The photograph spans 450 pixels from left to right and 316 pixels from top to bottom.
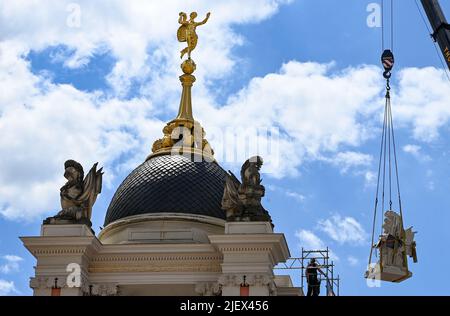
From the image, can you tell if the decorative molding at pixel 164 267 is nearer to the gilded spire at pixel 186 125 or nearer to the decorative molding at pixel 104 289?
the decorative molding at pixel 104 289

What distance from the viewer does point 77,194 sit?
41656mm

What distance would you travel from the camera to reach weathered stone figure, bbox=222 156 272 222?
40625mm

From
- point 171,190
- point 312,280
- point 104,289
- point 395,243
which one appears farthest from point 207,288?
point 395,243

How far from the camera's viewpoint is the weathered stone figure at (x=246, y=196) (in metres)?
40.6

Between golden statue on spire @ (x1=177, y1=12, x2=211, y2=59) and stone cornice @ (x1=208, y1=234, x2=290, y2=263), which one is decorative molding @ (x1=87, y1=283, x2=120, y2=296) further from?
golden statue on spire @ (x1=177, y1=12, x2=211, y2=59)

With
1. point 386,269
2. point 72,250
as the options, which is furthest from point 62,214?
point 386,269

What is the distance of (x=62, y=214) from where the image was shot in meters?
41.3

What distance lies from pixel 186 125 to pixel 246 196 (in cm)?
806

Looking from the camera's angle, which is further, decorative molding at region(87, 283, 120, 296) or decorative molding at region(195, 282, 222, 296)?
decorative molding at region(87, 283, 120, 296)

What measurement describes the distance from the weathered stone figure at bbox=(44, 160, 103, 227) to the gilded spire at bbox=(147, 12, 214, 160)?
5.15m

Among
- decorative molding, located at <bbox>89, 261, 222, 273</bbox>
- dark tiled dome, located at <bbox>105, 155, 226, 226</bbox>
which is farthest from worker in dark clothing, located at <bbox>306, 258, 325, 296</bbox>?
decorative molding, located at <bbox>89, 261, 222, 273</bbox>

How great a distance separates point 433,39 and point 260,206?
8.99 metres

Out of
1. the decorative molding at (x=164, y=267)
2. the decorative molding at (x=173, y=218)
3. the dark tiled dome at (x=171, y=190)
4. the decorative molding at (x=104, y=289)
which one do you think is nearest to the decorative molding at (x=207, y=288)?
the decorative molding at (x=164, y=267)

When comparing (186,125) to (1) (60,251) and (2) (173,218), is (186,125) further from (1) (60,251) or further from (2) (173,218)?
(1) (60,251)
